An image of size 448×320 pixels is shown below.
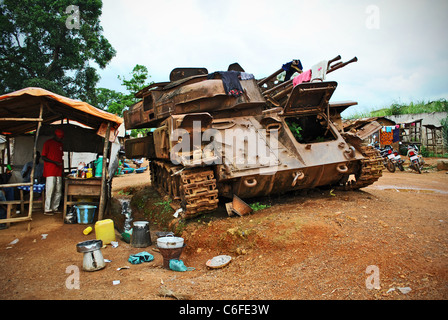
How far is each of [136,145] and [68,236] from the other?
4.18 metres

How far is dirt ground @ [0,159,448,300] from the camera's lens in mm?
3336

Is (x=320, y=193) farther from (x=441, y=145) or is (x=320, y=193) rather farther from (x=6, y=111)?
(x=441, y=145)

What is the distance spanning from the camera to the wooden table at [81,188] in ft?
23.6

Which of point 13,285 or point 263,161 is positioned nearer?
point 13,285

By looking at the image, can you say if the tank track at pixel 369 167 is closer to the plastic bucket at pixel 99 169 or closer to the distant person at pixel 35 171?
the plastic bucket at pixel 99 169

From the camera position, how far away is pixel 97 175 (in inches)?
313

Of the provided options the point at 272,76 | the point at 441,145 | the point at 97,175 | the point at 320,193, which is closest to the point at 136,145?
the point at 97,175

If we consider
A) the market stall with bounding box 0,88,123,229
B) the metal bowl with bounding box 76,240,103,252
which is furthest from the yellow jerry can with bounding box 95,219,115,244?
the metal bowl with bounding box 76,240,103,252

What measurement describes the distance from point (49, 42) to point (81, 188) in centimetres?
1575

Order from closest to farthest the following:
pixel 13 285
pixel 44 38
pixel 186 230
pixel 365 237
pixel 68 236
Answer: pixel 13 285
pixel 365 237
pixel 186 230
pixel 68 236
pixel 44 38

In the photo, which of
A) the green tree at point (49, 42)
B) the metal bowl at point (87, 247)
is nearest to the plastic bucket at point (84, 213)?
the metal bowl at point (87, 247)

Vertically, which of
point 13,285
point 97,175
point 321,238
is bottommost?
point 13,285

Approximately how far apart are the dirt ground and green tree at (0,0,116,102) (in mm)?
15750

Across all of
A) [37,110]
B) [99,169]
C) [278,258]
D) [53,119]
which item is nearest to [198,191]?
[278,258]
